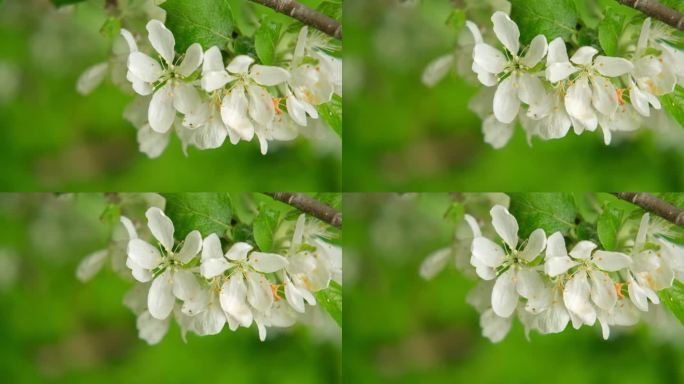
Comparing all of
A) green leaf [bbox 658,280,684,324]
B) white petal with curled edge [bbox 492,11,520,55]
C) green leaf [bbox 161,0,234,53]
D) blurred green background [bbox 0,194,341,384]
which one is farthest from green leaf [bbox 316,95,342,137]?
green leaf [bbox 658,280,684,324]

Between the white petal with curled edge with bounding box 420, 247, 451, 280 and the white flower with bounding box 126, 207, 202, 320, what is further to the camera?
the white petal with curled edge with bounding box 420, 247, 451, 280

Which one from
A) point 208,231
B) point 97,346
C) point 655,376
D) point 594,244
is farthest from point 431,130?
point 97,346

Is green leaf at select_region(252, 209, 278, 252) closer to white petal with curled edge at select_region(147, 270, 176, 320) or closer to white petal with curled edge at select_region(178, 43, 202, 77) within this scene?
white petal with curled edge at select_region(147, 270, 176, 320)

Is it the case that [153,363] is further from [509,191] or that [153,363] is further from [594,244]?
[594,244]

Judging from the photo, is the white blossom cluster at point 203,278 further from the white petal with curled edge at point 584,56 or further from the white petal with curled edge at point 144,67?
the white petal with curled edge at point 584,56

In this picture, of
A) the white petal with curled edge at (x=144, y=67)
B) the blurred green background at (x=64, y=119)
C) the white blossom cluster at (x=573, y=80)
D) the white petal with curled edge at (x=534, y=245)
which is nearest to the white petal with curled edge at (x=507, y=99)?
the white blossom cluster at (x=573, y=80)

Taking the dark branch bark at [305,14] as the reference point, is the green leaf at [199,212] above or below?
below

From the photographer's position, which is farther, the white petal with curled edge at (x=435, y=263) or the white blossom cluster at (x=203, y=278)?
the white petal with curled edge at (x=435, y=263)
